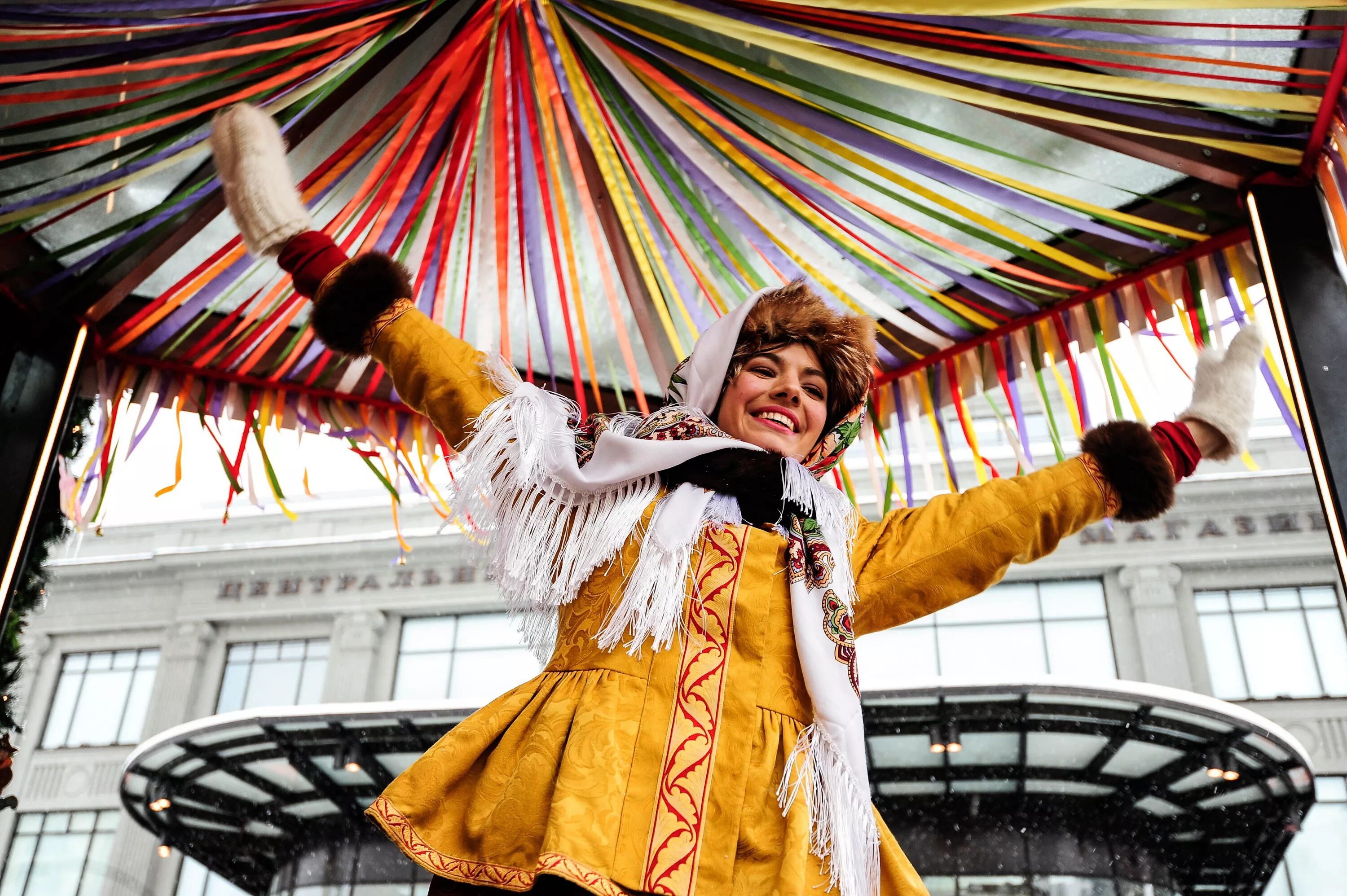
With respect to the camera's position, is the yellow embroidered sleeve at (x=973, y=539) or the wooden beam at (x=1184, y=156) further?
the wooden beam at (x=1184, y=156)

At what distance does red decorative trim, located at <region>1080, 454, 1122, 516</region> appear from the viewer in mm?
1952

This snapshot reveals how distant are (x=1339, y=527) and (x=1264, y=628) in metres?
12.2

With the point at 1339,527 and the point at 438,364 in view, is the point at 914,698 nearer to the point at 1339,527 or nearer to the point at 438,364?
the point at 1339,527

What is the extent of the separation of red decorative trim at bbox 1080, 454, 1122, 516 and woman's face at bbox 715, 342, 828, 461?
52 centimetres

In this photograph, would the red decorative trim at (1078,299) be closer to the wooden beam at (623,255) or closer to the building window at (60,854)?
the wooden beam at (623,255)

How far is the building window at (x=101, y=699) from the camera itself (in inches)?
600

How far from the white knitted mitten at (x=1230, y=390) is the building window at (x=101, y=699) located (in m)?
16.1

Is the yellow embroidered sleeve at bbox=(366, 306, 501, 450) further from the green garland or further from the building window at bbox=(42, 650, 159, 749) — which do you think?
the building window at bbox=(42, 650, 159, 749)

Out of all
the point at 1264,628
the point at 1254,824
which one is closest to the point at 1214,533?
the point at 1264,628

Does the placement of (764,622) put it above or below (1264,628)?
below

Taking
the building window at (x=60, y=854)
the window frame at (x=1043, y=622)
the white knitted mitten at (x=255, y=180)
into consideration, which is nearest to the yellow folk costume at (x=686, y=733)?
the white knitted mitten at (x=255, y=180)

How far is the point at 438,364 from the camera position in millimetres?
2018

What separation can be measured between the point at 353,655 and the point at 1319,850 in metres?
12.2

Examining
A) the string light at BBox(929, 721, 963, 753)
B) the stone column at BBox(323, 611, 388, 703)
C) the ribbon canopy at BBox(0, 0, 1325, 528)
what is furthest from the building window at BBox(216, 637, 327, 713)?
the ribbon canopy at BBox(0, 0, 1325, 528)
